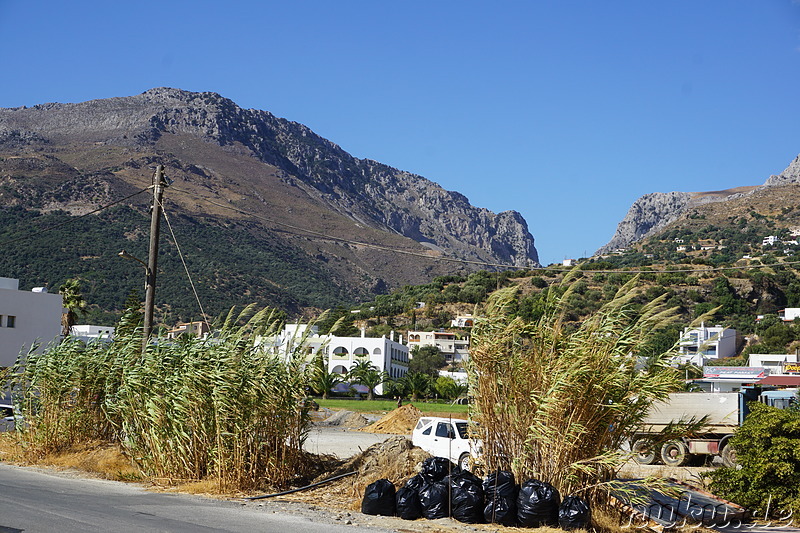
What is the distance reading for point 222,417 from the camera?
14.6 m

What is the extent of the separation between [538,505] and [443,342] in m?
95.8

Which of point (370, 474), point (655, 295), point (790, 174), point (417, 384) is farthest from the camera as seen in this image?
point (790, 174)

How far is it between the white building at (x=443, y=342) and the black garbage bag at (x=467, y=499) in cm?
8956

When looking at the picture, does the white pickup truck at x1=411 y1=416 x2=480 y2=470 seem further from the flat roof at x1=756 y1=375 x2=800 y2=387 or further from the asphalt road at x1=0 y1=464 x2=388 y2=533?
the flat roof at x1=756 y1=375 x2=800 y2=387

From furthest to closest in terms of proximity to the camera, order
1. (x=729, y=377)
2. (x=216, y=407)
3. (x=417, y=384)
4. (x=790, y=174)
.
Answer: (x=790, y=174) → (x=417, y=384) → (x=729, y=377) → (x=216, y=407)

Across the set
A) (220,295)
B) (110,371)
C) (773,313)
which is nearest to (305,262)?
(220,295)

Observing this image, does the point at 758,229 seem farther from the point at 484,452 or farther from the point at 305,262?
the point at 484,452

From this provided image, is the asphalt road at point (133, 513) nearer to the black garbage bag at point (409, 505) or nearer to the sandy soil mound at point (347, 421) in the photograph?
the black garbage bag at point (409, 505)

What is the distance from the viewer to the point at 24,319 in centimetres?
4228

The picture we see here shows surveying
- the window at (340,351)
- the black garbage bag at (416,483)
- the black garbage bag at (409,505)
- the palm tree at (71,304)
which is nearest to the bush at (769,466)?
the black garbage bag at (416,483)

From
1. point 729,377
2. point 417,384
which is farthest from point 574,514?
point 417,384

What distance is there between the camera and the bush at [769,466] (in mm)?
13484

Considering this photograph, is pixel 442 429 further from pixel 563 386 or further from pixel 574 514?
pixel 574 514

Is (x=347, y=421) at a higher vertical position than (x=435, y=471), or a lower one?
lower
